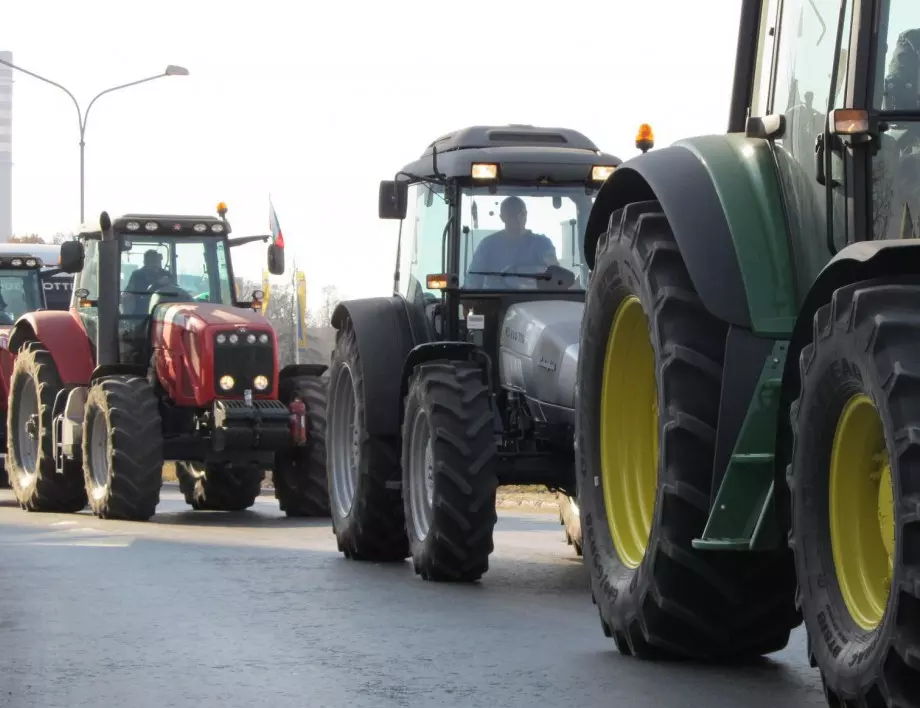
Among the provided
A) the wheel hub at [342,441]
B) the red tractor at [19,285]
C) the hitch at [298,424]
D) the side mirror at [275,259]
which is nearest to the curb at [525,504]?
the hitch at [298,424]

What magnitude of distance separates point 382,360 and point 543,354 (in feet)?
4.38

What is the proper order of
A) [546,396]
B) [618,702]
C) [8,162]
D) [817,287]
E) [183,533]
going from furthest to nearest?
1. [8,162]
2. [183,533]
3. [546,396]
4. [618,702]
5. [817,287]

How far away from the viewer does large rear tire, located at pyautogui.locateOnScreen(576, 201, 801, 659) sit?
6.25 metres

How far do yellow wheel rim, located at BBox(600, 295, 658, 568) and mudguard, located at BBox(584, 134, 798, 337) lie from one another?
794 mm

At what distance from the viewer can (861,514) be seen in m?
5.20

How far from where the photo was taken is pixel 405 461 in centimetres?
1061

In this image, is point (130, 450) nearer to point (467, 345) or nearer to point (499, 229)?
point (499, 229)

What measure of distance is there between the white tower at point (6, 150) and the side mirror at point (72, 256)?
153m

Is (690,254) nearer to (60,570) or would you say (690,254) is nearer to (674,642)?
(674,642)

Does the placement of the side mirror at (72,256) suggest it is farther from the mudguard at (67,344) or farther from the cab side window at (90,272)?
the mudguard at (67,344)

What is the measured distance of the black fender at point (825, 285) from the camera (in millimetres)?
4895

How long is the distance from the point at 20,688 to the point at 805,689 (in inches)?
105

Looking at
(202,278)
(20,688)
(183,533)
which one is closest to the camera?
(20,688)

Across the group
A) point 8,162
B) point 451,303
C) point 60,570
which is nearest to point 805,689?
point 451,303
